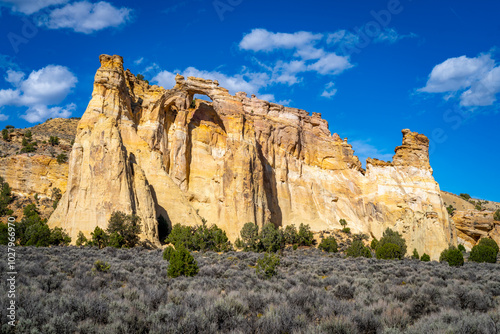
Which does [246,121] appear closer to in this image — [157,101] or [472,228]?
[157,101]

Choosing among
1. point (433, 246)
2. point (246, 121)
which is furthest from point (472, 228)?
point (246, 121)

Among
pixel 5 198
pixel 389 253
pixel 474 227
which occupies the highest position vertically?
pixel 5 198

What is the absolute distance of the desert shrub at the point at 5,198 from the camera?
46125 millimetres

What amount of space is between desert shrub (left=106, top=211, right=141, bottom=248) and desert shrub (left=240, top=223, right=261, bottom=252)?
11756mm

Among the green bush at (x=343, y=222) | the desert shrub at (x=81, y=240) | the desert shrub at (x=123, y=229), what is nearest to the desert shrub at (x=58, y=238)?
the desert shrub at (x=81, y=240)

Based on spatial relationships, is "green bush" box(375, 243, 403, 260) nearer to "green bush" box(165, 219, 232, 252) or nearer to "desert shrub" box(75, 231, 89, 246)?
"green bush" box(165, 219, 232, 252)

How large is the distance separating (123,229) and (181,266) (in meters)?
19.8

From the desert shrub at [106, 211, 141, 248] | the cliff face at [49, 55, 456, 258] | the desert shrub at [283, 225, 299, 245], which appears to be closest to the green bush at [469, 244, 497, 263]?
the cliff face at [49, 55, 456, 258]

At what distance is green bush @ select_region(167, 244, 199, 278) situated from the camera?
15.6 meters

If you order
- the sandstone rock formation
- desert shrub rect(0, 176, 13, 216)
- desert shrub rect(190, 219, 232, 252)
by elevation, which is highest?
the sandstone rock formation

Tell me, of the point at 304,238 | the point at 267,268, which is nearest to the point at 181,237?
the point at 304,238

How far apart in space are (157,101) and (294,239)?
88.8 ft

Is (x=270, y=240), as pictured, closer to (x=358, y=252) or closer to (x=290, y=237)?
(x=290, y=237)

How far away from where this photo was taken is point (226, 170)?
49.7m
